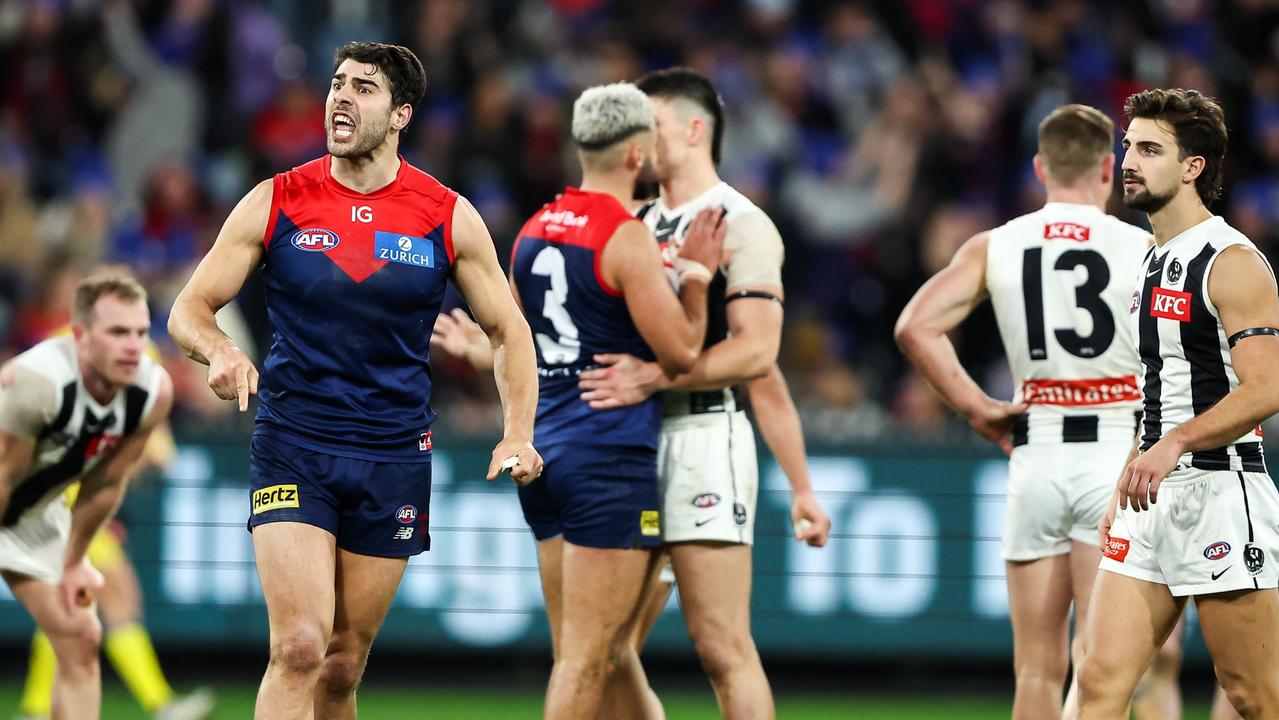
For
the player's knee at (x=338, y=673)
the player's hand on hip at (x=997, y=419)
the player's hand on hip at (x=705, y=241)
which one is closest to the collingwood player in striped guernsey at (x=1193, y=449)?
the player's hand on hip at (x=997, y=419)

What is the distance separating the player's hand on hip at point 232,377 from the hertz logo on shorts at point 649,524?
1.90 meters

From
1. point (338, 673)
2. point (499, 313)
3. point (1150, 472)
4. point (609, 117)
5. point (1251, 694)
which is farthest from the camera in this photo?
point (609, 117)

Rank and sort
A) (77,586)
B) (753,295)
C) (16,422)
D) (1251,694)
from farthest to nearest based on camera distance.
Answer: (77,586), (16,422), (753,295), (1251,694)

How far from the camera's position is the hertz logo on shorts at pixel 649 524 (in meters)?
7.07

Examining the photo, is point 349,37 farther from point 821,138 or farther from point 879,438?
point 879,438

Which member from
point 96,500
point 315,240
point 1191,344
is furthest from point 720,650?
point 96,500

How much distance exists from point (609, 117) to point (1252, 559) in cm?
306

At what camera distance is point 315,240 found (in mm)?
6293

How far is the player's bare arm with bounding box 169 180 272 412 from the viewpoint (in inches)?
235

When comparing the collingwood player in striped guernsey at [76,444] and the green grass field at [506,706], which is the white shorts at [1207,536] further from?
the green grass field at [506,706]

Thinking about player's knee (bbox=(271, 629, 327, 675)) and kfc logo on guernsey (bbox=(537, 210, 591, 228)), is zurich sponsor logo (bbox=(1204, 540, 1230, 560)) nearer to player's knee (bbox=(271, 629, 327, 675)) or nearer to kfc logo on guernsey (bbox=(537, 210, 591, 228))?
kfc logo on guernsey (bbox=(537, 210, 591, 228))

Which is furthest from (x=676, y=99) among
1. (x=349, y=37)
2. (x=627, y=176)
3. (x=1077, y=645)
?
(x=349, y=37)

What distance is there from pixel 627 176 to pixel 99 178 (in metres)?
9.49

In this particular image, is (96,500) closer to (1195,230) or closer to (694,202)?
(694,202)
